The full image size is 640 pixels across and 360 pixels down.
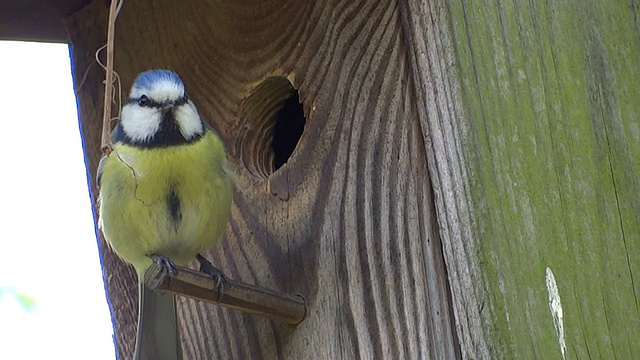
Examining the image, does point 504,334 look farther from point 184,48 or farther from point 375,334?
point 184,48

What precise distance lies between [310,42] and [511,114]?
22.9 inches

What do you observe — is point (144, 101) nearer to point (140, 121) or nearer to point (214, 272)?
point (140, 121)

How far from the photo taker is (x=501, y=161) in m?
1.58

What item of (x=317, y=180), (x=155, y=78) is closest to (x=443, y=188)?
(x=317, y=180)

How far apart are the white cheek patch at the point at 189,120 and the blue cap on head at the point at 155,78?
0.20ft

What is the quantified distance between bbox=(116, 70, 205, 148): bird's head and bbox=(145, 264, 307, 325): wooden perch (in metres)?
0.47

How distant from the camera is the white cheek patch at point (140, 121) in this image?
2.35 metres

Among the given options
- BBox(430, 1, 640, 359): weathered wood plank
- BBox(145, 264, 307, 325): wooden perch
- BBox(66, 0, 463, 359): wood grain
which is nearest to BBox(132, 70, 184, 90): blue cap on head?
BBox(66, 0, 463, 359): wood grain

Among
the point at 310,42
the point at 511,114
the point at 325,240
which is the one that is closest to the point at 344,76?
the point at 310,42

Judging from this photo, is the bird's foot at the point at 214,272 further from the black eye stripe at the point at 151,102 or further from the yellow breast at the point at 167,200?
the black eye stripe at the point at 151,102

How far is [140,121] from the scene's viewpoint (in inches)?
93.6

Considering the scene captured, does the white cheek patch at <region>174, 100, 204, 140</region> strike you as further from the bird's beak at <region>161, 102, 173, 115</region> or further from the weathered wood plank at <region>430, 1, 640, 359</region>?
the weathered wood plank at <region>430, 1, 640, 359</region>

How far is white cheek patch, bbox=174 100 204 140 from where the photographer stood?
229 centimetres

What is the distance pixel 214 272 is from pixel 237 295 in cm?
15
